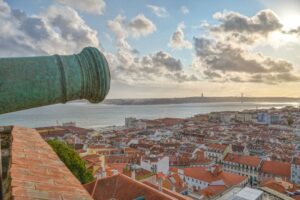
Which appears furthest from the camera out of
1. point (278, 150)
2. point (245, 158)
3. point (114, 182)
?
point (278, 150)

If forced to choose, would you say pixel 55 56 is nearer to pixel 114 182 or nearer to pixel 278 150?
pixel 114 182

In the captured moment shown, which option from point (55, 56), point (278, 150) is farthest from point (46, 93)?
point (278, 150)

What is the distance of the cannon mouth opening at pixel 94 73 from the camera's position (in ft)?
5.38

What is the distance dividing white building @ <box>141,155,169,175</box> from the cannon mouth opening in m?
24.0

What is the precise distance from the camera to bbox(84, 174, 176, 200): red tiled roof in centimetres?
1082

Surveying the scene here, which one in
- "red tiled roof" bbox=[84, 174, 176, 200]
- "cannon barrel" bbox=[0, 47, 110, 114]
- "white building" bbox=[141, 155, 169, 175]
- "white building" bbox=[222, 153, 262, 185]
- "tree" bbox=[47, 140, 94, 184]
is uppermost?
"cannon barrel" bbox=[0, 47, 110, 114]

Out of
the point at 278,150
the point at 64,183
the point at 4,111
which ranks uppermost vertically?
the point at 4,111

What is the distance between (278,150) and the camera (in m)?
41.0

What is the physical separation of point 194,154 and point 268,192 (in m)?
20.0

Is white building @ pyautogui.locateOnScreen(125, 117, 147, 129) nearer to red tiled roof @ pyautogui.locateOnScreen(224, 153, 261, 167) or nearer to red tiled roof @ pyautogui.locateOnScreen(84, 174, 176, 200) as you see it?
red tiled roof @ pyautogui.locateOnScreen(224, 153, 261, 167)

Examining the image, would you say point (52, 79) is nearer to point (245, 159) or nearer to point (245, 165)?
point (245, 165)

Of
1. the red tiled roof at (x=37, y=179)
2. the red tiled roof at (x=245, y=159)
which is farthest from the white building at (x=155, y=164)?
the red tiled roof at (x=37, y=179)

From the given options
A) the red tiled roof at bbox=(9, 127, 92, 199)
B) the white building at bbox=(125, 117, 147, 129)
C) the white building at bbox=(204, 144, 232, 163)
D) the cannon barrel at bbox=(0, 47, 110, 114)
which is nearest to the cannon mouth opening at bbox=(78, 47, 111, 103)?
the cannon barrel at bbox=(0, 47, 110, 114)

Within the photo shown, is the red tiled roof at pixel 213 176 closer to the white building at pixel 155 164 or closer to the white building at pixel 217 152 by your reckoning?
the white building at pixel 155 164
